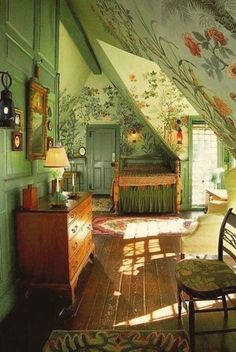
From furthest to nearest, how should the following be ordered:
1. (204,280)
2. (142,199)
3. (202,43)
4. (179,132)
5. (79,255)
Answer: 1. (179,132)
2. (142,199)
3. (79,255)
4. (204,280)
5. (202,43)

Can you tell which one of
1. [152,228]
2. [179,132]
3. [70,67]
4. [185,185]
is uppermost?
[70,67]

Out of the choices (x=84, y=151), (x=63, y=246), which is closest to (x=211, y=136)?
(x=84, y=151)

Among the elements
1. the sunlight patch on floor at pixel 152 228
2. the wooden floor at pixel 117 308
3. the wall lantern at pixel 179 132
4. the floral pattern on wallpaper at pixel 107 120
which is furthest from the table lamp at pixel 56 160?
the floral pattern on wallpaper at pixel 107 120

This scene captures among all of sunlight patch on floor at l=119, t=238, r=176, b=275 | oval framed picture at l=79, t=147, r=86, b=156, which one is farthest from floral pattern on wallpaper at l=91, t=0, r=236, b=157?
oval framed picture at l=79, t=147, r=86, b=156

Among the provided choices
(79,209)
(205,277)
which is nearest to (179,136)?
(79,209)

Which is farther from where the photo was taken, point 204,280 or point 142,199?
point 142,199

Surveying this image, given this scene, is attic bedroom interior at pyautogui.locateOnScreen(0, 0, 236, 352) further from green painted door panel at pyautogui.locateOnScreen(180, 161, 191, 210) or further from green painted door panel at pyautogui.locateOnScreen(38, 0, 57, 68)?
green painted door panel at pyautogui.locateOnScreen(180, 161, 191, 210)

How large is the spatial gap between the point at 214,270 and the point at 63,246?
4.21 feet

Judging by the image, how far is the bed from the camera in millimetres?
7047

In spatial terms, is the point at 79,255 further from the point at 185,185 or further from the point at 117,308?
the point at 185,185

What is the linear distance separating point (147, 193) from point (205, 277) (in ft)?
15.8

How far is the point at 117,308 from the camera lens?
290 cm

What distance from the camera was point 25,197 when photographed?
3.00 m

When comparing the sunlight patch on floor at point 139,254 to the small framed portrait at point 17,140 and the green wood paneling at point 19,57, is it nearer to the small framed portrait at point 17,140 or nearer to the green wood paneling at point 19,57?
the small framed portrait at point 17,140
